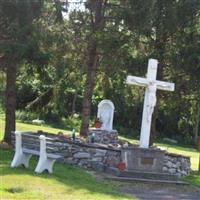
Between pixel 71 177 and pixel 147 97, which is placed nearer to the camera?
pixel 71 177

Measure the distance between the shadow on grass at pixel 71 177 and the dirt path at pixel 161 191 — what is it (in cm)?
56

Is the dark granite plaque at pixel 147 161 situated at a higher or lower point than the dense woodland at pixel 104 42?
lower

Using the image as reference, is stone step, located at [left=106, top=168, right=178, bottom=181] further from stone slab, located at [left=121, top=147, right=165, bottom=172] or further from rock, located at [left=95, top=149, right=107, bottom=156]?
rock, located at [left=95, top=149, right=107, bottom=156]

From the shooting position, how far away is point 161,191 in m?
15.2

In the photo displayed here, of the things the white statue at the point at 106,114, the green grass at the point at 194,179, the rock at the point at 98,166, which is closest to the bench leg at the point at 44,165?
the rock at the point at 98,166

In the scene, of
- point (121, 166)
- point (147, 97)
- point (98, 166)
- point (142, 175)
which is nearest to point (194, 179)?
point (142, 175)

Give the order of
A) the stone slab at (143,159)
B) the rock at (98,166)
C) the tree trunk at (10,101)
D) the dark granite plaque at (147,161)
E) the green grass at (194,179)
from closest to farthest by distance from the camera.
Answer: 1. the stone slab at (143,159)
2. the dark granite plaque at (147,161)
3. the green grass at (194,179)
4. the rock at (98,166)
5. the tree trunk at (10,101)

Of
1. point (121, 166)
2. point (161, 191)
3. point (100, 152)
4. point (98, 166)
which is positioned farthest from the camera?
point (100, 152)

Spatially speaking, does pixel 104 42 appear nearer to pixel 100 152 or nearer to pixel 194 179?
pixel 100 152

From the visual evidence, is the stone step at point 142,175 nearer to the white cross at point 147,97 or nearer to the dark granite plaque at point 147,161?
the dark granite plaque at point 147,161

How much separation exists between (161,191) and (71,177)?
92.0 inches

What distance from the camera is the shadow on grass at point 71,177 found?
13.5m

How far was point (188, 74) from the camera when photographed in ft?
74.4

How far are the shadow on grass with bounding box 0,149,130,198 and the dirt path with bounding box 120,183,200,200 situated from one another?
56 cm
